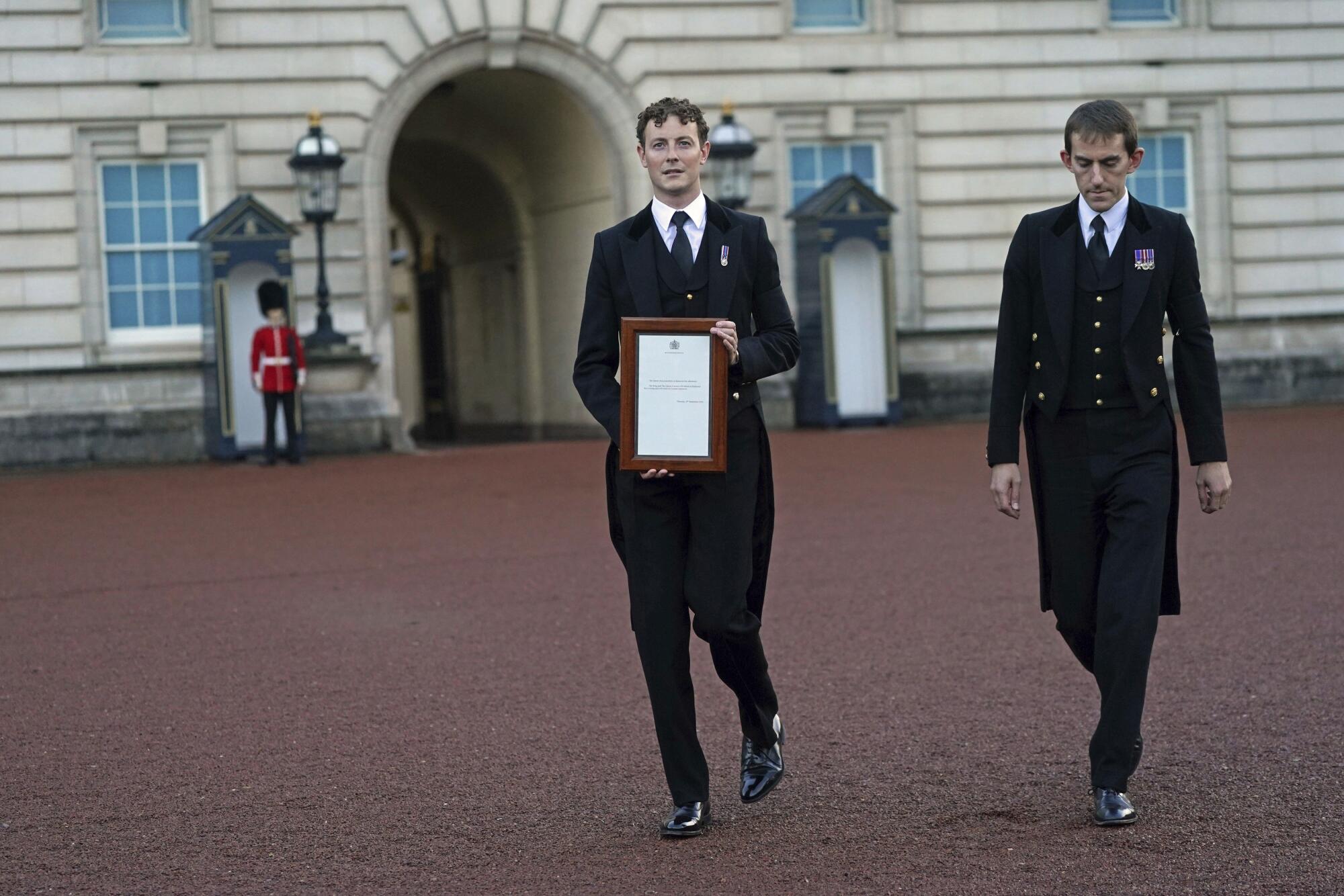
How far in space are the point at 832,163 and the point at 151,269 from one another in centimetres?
722

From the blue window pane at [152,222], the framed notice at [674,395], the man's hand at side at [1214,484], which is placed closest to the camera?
the framed notice at [674,395]

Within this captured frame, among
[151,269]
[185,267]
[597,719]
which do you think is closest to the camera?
[597,719]

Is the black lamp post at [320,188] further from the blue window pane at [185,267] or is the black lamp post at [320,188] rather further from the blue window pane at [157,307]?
the blue window pane at [157,307]

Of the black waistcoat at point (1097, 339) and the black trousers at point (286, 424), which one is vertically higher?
the black waistcoat at point (1097, 339)

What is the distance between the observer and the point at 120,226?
18.5m

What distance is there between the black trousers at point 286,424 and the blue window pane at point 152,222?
2.63 m

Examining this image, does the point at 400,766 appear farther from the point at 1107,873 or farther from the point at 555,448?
the point at 555,448

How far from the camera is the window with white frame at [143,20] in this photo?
18.4m

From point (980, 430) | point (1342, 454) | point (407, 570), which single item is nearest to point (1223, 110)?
point (980, 430)

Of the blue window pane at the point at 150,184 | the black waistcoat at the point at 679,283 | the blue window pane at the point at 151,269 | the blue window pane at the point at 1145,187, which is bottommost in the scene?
the black waistcoat at the point at 679,283

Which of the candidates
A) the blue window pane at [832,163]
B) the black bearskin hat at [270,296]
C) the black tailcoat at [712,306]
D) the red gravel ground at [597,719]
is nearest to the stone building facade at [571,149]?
the blue window pane at [832,163]

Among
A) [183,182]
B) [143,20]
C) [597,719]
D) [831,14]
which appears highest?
[831,14]

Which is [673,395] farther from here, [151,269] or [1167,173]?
[1167,173]

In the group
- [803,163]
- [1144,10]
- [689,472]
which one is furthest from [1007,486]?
[1144,10]
